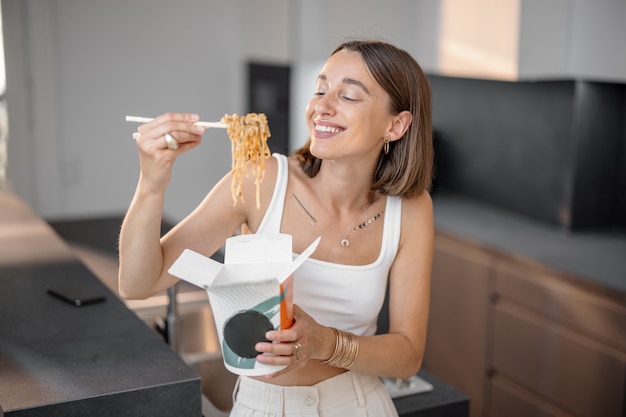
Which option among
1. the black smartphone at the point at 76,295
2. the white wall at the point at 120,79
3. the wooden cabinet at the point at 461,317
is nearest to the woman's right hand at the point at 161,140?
the black smartphone at the point at 76,295

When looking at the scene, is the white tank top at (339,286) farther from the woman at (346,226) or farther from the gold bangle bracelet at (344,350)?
the gold bangle bracelet at (344,350)

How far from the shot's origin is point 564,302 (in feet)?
8.61

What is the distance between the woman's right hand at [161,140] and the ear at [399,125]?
1.42 feet

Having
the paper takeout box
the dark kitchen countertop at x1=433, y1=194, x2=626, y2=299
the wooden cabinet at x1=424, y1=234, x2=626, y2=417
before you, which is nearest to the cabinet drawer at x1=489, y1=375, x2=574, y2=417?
the wooden cabinet at x1=424, y1=234, x2=626, y2=417

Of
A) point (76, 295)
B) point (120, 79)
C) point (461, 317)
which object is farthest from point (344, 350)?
point (120, 79)

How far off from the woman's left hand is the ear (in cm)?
46

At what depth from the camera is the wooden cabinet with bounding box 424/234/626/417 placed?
8.18 ft

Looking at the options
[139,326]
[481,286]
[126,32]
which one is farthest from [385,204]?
[126,32]

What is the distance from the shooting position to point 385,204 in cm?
169

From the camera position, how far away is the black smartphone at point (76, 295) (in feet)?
5.83

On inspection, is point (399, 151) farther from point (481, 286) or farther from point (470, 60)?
A: point (470, 60)

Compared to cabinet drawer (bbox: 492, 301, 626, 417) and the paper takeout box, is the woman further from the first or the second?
cabinet drawer (bbox: 492, 301, 626, 417)

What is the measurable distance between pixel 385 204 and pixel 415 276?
176 millimetres

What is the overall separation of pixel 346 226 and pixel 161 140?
48 centimetres
